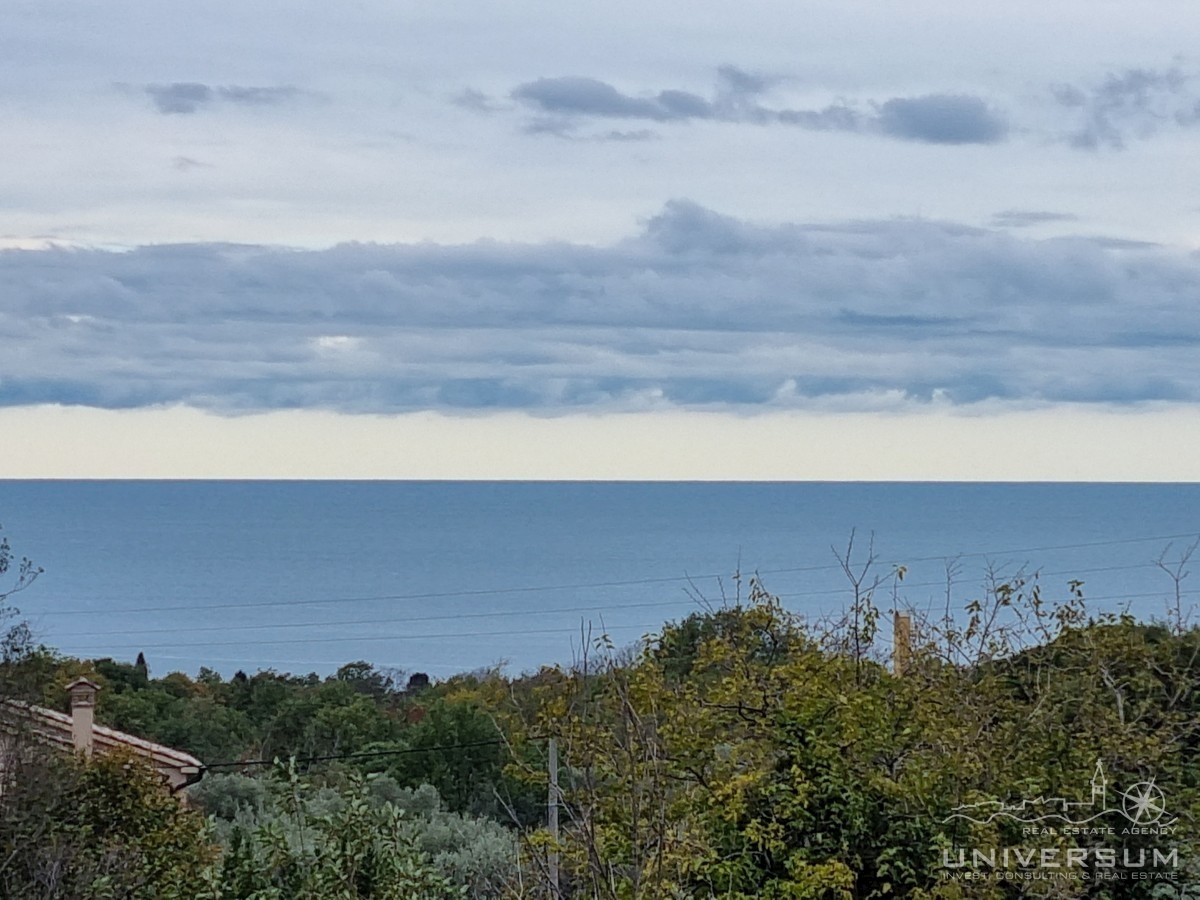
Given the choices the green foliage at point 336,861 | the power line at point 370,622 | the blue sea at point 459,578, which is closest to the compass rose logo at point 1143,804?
the green foliage at point 336,861

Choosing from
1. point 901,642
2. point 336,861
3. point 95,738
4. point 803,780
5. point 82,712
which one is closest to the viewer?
point 336,861

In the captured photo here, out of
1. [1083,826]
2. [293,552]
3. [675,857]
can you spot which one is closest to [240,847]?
[675,857]

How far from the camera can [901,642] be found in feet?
38.2

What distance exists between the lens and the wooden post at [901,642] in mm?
11242

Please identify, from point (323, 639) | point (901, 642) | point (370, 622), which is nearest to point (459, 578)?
point (370, 622)

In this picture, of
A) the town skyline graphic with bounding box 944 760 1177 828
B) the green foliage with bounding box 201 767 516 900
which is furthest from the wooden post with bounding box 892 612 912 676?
the green foliage with bounding box 201 767 516 900

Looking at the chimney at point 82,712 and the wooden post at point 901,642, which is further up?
the wooden post at point 901,642

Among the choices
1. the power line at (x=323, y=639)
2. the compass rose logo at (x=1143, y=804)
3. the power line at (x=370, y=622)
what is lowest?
the compass rose logo at (x=1143, y=804)

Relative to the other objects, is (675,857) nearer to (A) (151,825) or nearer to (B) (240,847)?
(B) (240,847)

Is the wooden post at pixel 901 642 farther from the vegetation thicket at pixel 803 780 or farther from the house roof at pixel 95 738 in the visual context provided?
the house roof at pixel 95 738

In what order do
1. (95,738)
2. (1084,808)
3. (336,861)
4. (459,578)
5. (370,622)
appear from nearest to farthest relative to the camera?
(336,861) < (1084,808) < (95,738) < (370,622) < (459,578)

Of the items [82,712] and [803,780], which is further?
[82,712]

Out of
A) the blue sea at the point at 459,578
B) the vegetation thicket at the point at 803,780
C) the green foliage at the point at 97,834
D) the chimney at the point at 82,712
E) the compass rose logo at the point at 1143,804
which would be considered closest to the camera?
the vegetation thicket at the point at 803,780

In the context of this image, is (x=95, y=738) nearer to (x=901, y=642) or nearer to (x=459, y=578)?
(x=901, y=642)
